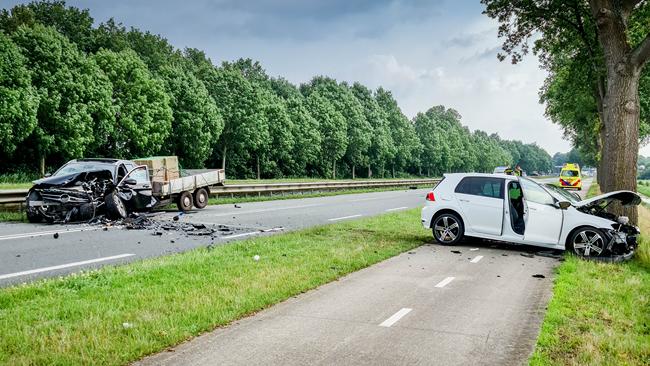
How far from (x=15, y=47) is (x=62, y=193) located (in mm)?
26170

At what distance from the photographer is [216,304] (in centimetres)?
591

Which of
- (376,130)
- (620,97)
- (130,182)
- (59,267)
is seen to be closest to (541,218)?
(620,97)

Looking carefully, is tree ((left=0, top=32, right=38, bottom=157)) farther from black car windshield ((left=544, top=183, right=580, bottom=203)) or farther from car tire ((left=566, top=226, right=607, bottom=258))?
car tire ((left=566, top=226, right=607, bottom=258))

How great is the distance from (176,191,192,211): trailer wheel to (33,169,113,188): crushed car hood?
2.96 metres

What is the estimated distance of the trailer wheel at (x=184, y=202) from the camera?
17.3 m

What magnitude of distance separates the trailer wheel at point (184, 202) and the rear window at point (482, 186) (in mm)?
9943

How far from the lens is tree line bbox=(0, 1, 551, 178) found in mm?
35531

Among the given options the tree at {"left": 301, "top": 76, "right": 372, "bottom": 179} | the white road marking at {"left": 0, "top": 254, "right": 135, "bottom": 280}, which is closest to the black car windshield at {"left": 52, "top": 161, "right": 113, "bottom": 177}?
the white road marking at {"left": 0, "top": 254, "right": 135, "bottom": 280}

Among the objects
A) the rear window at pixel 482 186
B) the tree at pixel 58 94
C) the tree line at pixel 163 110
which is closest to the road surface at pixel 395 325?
the rear window at pixel 482 186

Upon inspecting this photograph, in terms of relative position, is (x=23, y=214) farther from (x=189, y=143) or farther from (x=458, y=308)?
(x=189, y=143)

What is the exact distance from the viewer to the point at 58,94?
35.8 meters

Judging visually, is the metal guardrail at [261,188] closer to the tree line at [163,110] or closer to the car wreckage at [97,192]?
the car wreckage at [97,192]

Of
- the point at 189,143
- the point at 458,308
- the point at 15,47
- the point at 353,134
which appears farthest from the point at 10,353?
the point at 353,134

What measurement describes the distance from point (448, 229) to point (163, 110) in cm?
3730
